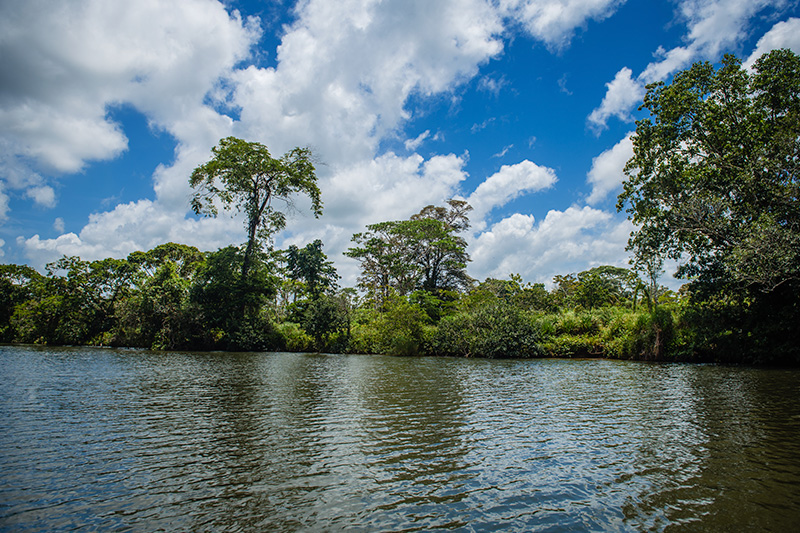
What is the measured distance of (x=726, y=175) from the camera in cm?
2158

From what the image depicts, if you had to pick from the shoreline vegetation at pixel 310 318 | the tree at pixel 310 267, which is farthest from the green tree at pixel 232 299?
the tree at pixel 310 267

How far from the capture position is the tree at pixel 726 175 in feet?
61.0

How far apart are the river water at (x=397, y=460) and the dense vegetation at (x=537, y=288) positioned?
1158 centimetres

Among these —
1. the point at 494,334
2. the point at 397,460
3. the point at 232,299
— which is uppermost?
the point at 232,299

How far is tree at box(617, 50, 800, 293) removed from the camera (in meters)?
18.6

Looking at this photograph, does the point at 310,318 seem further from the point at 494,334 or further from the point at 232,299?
the point at 494,334

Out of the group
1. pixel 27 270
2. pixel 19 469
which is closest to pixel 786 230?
pixel 19 469

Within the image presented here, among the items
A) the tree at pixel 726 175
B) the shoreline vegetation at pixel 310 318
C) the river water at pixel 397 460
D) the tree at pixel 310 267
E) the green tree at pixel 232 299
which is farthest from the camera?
the tree at pixel 310 267

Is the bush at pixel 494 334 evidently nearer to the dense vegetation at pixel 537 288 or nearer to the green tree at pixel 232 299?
the dense vegetation at pixel 537 288

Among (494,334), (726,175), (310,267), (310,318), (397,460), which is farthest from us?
(310,267)

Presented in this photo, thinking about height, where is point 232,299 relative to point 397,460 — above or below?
above

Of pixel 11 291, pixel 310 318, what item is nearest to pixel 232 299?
pixel 310 318

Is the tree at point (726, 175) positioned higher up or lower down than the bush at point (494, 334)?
higher up

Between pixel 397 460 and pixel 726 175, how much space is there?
24.5m
